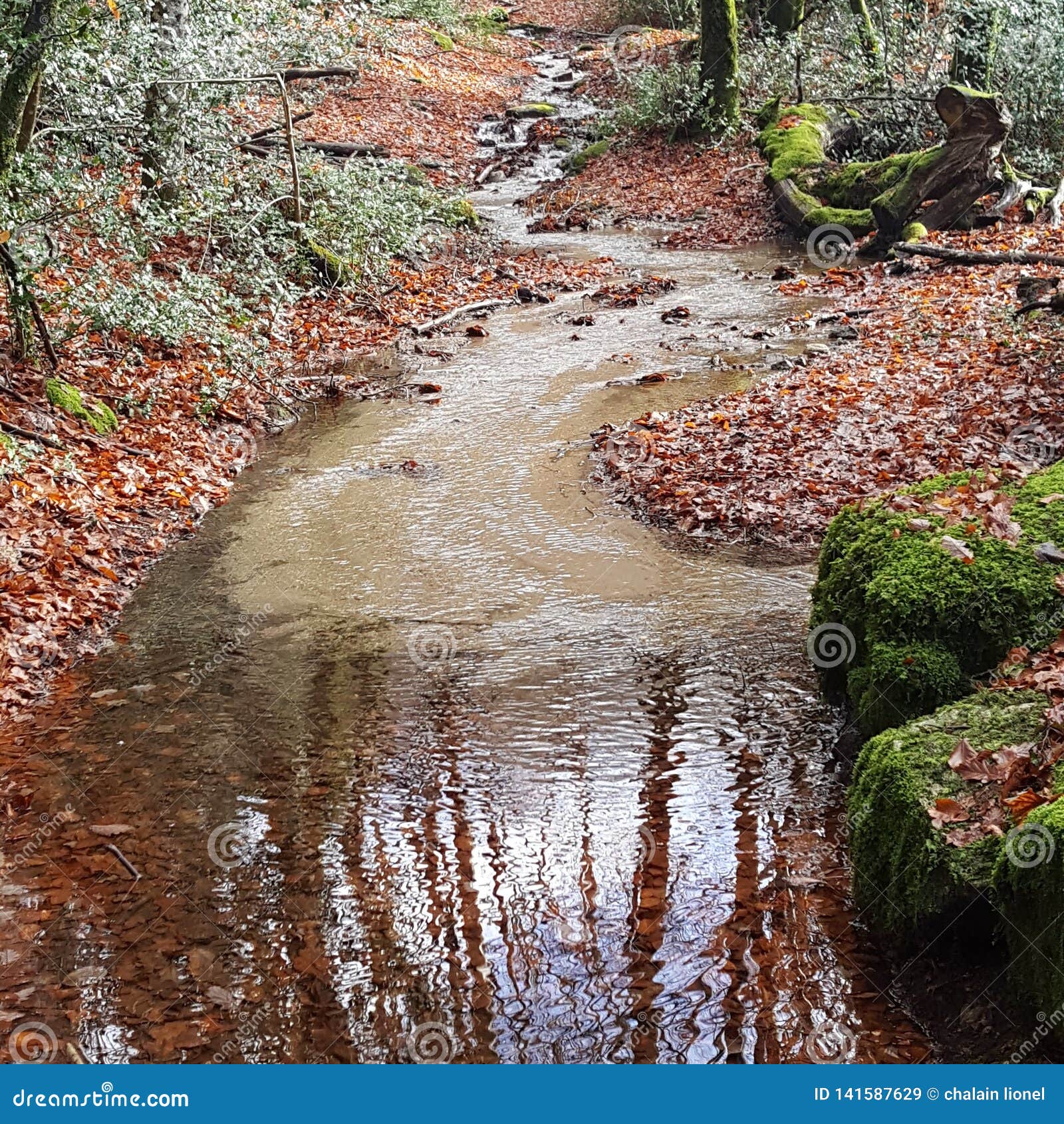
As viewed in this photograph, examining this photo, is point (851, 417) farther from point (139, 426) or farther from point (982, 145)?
point (982, 145)

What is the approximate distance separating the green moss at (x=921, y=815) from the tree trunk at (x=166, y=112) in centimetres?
991

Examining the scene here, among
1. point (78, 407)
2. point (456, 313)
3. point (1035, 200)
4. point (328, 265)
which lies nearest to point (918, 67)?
point (1035, 200)

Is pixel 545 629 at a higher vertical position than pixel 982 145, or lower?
lower

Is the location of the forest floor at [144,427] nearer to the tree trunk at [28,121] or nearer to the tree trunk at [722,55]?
the tree trunk at [28,121]

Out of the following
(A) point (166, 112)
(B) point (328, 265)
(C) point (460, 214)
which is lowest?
(B) point (328, 265)

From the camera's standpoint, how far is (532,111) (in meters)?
26.0

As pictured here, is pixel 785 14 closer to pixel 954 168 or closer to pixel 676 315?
pixel 954 168

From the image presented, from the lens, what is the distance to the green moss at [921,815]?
10.6 ft

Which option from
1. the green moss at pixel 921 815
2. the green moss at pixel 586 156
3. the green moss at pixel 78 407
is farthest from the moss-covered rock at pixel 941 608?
the green moss at pixel 586 156

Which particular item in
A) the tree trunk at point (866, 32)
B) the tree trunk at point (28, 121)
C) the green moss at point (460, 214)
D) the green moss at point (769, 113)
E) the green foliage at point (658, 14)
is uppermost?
the green foliage at point (658, 14)

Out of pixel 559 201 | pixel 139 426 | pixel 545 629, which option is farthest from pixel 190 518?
pixel 559 201

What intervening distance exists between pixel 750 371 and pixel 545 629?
5.54 m

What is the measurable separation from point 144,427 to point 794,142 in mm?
13967

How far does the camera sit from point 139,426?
366 inches
